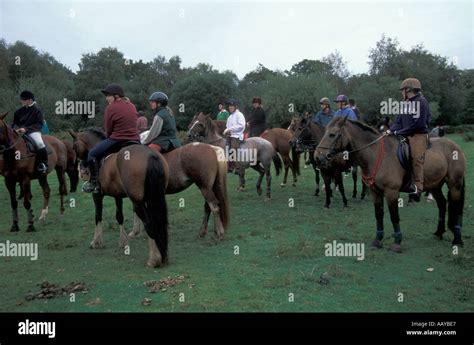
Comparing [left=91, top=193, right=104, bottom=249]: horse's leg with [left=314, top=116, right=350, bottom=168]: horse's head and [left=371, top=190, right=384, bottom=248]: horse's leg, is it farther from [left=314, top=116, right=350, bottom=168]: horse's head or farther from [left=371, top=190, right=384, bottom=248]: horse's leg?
[left=371, top=190, right=384, bottom=248]: horse's leg

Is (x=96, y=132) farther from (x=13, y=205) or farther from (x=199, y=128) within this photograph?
(x=13, y=205)

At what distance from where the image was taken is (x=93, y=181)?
8695 mm

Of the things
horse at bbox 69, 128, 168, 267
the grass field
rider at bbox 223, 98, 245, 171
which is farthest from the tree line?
horse at bbox 69, 128, 168, 267

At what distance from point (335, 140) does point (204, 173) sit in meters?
2.82

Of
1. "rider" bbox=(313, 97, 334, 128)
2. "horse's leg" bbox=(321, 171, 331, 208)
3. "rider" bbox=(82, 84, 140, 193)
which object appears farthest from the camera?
"rider" bbox=(313, 97, 334, 128)

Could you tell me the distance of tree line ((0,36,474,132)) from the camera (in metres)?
51.9

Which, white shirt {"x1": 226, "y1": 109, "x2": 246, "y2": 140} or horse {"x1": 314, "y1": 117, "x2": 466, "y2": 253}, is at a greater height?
white shirt {"x1": 226, "y1": 109, "x2": 246, "y2": 140}

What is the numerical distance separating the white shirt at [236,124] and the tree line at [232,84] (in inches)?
1262

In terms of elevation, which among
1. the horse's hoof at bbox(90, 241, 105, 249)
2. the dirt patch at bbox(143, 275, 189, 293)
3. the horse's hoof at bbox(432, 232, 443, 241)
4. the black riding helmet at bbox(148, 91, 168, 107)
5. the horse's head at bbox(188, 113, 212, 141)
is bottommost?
the dirt patch at bbox(143, 275, 189, 293)

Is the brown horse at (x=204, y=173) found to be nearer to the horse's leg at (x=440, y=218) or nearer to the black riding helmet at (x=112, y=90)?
the black riding helmet at (x=112, y=90)

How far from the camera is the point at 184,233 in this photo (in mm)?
10336

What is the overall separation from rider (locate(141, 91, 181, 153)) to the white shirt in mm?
5135

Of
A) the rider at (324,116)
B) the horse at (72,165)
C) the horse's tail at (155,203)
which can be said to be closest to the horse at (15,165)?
the horse at (72,165)

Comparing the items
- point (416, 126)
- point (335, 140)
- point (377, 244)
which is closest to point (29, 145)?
point (335, 140)
